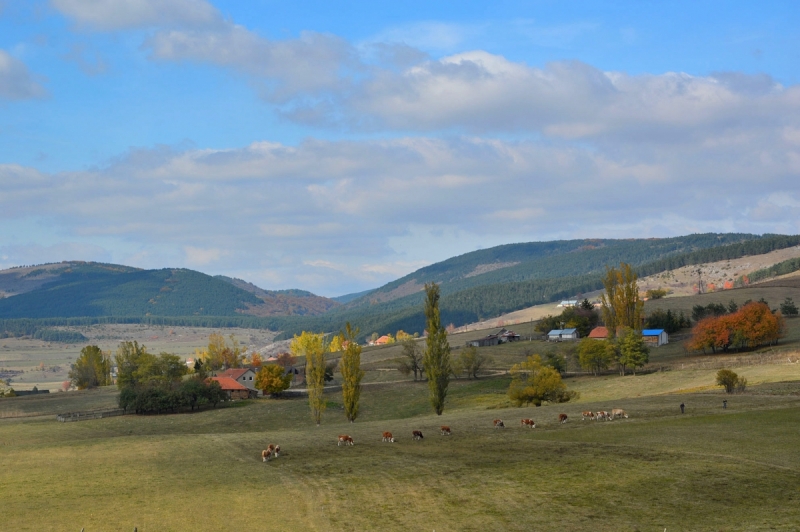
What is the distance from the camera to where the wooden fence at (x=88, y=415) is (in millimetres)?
104562

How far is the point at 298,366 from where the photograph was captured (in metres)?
186

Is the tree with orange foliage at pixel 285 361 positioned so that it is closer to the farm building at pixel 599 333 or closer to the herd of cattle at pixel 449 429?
the farm building at pixel 599 333

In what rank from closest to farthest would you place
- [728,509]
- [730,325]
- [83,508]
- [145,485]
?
1. [728,509]
2. [83,508]
3. [145,485]
4. [730,325]

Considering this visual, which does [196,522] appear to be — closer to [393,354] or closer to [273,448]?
[273,448]

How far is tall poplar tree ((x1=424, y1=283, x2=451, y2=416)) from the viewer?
306 feet

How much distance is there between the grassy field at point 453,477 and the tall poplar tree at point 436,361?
680 inches

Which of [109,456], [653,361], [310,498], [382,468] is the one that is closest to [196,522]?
[310,498]

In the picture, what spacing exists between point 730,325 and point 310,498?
106 m

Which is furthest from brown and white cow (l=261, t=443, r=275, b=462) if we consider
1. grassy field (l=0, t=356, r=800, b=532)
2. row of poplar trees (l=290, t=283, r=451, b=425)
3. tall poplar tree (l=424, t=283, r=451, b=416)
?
tall poplar tree (l=424, t=283, r=451, b=416)

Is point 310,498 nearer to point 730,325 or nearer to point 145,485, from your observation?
point 145,485

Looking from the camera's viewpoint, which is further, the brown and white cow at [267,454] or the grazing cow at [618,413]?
the grazing cow at [618,413]

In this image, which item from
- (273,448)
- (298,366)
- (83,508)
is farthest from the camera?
(298,366)

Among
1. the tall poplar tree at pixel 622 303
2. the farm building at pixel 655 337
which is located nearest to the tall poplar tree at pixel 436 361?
the tall poplar tree at pixel 622 303

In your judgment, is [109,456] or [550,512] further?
[109,456]
